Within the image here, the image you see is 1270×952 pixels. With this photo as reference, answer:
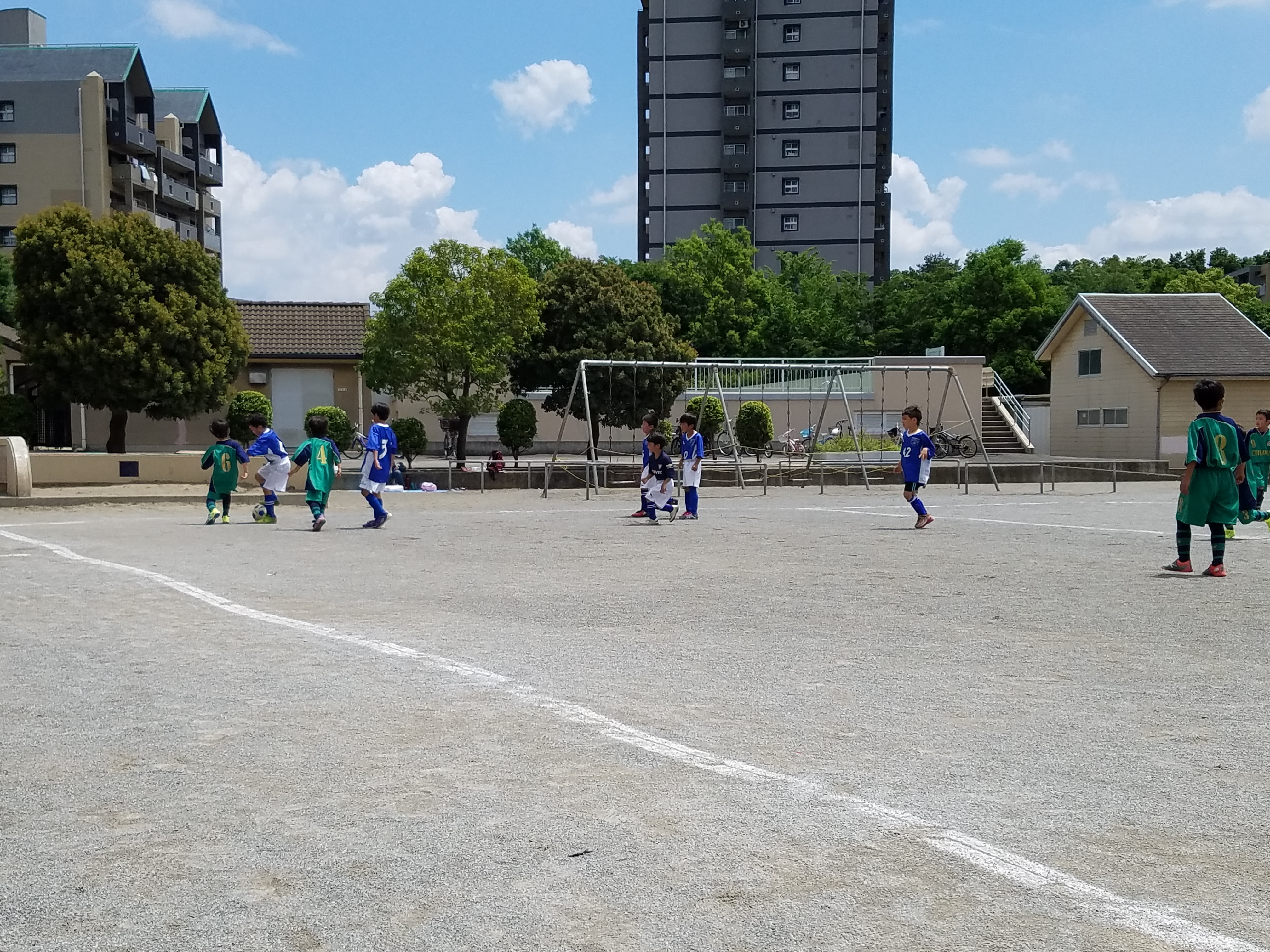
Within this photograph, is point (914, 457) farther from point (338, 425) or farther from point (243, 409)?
point (243, 409)

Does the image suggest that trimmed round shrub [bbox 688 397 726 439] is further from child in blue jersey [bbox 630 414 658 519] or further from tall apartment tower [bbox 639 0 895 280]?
tall apartment tower [bbox 639 0 895 280]

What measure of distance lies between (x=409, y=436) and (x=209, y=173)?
137ft

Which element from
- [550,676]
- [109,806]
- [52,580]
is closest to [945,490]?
[52,580]

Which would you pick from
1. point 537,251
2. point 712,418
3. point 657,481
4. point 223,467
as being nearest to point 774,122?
A: point 537,251

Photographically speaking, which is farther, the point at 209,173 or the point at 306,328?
the point at 209,173

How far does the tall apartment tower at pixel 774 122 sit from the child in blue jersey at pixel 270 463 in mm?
66061

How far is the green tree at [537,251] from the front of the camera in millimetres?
68438

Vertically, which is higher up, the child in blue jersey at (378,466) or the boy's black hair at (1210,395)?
the boy's black hair at (1210,395)

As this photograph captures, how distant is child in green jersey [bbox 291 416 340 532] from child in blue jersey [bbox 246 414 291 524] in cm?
144

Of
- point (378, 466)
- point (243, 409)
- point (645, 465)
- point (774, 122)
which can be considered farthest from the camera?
point (774, 122)

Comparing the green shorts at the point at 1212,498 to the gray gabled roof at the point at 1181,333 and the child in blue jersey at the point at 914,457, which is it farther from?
the gray gabled roof at the point at 1181,333

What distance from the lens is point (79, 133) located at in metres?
57.3

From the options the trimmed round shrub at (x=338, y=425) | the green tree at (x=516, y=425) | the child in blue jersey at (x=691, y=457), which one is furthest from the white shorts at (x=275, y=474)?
the green tree at (x=516, y=425)

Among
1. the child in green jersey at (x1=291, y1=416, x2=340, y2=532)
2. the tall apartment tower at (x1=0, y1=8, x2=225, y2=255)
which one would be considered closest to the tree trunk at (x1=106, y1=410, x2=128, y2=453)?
the tall apartment tower at (x1=0, y1=8, x2=225, y2=255)
